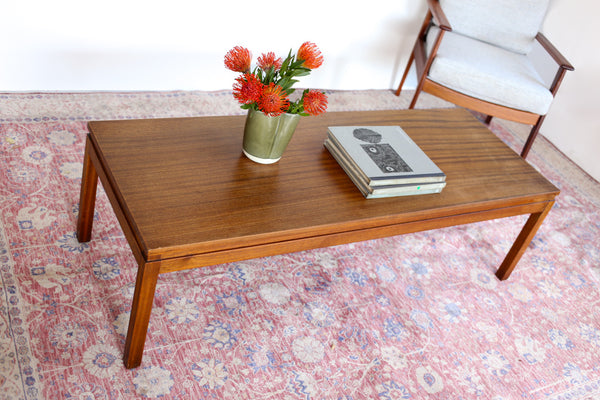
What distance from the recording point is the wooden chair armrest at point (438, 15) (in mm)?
2827

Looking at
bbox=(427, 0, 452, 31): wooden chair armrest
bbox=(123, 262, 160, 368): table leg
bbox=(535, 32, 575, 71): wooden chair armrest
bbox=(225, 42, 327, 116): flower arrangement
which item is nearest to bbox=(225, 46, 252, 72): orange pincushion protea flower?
bbox=(225, 42, 327, 116): flower arrangement

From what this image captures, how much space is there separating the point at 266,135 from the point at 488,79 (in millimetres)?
1731

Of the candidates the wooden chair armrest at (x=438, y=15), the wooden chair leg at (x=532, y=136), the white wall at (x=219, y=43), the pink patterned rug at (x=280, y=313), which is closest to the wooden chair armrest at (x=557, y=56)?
the wooden chair leg at (x=532, y=136)

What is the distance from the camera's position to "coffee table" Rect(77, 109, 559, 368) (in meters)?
1.44

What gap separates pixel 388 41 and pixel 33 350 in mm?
2716

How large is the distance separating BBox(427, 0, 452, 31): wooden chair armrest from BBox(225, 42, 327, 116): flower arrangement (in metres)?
1.46

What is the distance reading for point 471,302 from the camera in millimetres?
2154

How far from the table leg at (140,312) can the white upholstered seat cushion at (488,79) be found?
2093 millimetres

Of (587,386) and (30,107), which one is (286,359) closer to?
(587,386)

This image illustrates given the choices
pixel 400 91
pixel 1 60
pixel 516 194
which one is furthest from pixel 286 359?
pixel 400 91

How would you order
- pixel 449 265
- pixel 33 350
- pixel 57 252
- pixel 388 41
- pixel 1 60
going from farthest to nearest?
pixel 388 41
pixel 1 60
pixel 449 265
pixel 57 252
pixel 33 350

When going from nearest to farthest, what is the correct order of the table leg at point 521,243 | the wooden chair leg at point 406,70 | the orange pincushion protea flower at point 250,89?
the orange pincushion protea flower at point 250,89, the table leg at point 521,243, the wooden chair leg at point 406,70

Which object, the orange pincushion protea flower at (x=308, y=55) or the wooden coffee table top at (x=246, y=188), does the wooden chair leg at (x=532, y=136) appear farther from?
the orange pincushion protea flower at (x=308, y=55)

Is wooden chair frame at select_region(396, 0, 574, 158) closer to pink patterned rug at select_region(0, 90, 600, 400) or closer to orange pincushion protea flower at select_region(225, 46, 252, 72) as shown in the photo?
pink patterned rug at select_region(0, 90, 600, 400)
